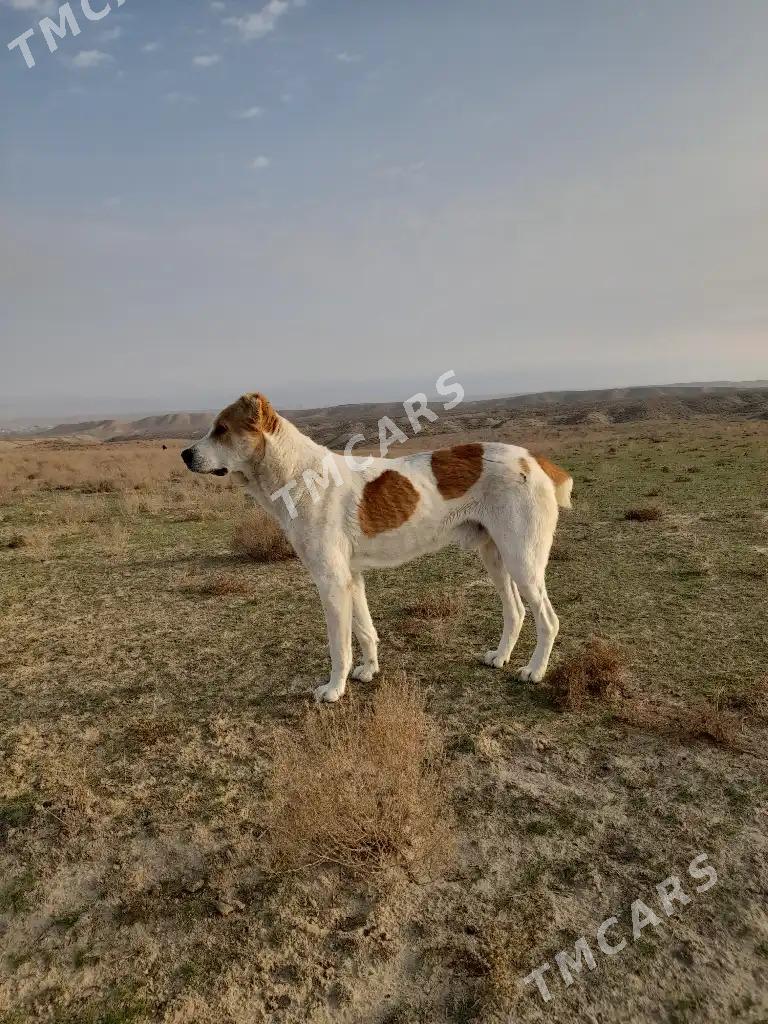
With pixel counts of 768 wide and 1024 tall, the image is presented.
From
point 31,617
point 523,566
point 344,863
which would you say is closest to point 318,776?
point 344,863

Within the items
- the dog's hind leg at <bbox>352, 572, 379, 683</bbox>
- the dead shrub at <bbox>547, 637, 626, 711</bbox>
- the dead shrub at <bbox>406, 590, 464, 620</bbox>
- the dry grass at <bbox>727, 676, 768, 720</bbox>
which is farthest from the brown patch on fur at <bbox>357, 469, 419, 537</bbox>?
the dry grass at <bbox>727, 676, 768, 720</bbox>

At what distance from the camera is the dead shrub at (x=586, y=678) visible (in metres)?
4.34

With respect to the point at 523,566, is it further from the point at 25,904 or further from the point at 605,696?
the point at 25,904

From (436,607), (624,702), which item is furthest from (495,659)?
(436,607)

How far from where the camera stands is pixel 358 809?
2.86 m

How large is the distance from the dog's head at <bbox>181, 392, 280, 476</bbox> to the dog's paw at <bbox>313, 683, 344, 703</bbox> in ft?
6.38

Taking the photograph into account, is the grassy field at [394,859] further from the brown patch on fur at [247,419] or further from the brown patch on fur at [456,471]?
the brown patch on fur at [247,419]

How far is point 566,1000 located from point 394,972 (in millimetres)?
684

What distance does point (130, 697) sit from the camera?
479 cm

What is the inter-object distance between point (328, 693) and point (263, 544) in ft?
15.2

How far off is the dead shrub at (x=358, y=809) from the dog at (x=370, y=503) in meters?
1.39

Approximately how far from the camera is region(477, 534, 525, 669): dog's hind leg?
5098 millimetres

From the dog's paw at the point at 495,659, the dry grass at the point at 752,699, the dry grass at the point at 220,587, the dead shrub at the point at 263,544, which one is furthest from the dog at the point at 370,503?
the dead shrub at the point at 263,544

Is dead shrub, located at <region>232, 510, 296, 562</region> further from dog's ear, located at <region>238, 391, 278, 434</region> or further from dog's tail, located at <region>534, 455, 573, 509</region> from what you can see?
dog's tail, located at <region>534, 455, 573, 509</region>
